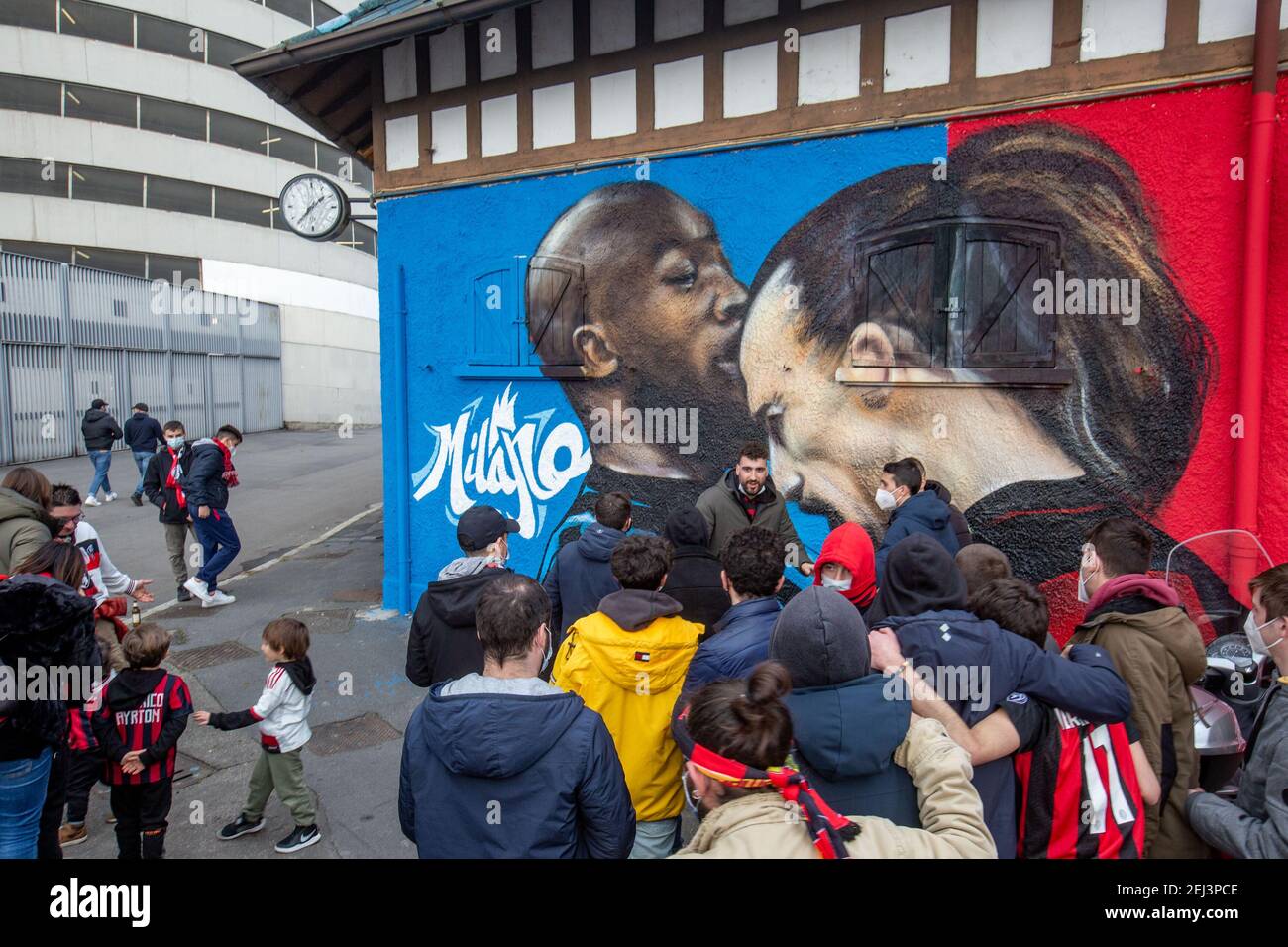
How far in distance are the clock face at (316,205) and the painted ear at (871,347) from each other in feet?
19.1

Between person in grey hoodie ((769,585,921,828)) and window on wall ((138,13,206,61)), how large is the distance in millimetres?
Result: 32812

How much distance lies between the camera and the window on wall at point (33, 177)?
82.0ft

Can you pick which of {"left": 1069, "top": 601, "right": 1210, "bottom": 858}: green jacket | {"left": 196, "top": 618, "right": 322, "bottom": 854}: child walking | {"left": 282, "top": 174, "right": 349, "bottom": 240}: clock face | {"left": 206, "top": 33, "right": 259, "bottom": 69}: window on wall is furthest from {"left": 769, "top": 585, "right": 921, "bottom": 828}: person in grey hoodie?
{"left": 206, "top": 33, "right": 259, "bottom": 69}: window on wall

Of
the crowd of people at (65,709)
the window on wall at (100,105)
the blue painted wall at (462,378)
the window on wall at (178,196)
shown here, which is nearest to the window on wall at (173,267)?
the window on wall at (178,196)

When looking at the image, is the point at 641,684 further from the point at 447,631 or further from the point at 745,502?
the point at 745,502

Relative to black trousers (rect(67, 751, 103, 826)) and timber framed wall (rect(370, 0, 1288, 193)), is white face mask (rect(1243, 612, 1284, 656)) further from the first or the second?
black trousers (rect(67, 751, 103, 826))

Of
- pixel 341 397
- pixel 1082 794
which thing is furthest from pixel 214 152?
pixel 1082 794

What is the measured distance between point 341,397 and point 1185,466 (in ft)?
98.7

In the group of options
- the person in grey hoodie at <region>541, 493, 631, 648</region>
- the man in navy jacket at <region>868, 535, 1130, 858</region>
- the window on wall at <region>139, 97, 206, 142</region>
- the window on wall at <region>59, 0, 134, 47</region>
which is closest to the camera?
the man in navy jacket at <region>868, 535, 1130, 858</region>

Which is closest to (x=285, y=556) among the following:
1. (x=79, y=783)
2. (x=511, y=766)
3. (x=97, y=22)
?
(x=79, y=783)

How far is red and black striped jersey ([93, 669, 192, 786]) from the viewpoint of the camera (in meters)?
3.75

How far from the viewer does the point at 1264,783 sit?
2.51m

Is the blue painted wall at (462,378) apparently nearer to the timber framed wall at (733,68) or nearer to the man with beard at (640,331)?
the man with beard at (640,331)
